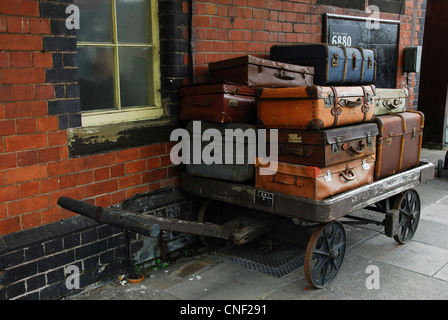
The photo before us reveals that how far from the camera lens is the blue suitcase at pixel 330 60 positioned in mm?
4734

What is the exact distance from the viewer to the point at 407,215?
4.97 metres

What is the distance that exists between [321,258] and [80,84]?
2.57m

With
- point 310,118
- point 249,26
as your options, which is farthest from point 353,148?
point 249,26

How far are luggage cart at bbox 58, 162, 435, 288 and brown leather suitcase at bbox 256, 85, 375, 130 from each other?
1.98ft

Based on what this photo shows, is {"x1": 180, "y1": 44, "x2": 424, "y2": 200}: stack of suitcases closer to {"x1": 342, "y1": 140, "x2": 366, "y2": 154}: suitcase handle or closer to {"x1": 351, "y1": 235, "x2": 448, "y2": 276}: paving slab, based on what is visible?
{"x1": 342, "y1": 140, "x2": 366, "y2": 154}: suitcase handle

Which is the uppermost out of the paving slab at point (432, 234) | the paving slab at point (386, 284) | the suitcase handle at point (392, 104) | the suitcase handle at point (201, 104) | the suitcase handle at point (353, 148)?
the suitcase handle at point (201, 104)

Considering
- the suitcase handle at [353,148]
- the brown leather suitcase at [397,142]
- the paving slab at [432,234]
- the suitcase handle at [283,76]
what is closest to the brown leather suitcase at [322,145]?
the suitcase handle at [353,148]

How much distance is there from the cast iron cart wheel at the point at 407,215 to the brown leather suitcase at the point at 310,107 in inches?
53.3

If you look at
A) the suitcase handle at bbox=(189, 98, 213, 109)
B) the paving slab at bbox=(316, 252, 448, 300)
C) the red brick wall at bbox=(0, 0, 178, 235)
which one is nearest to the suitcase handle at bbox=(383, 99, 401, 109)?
the paving slab at bbox=(316, 252, 448, 300)

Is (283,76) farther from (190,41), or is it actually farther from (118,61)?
(118,61)

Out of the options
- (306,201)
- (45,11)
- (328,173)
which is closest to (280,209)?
(306,201)

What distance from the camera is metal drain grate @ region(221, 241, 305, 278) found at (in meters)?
4.34

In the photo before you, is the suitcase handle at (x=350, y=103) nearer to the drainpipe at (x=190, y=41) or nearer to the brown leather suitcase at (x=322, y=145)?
the brown leather suitcase at (x=322, y=145)

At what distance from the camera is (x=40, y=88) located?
3.41 m
